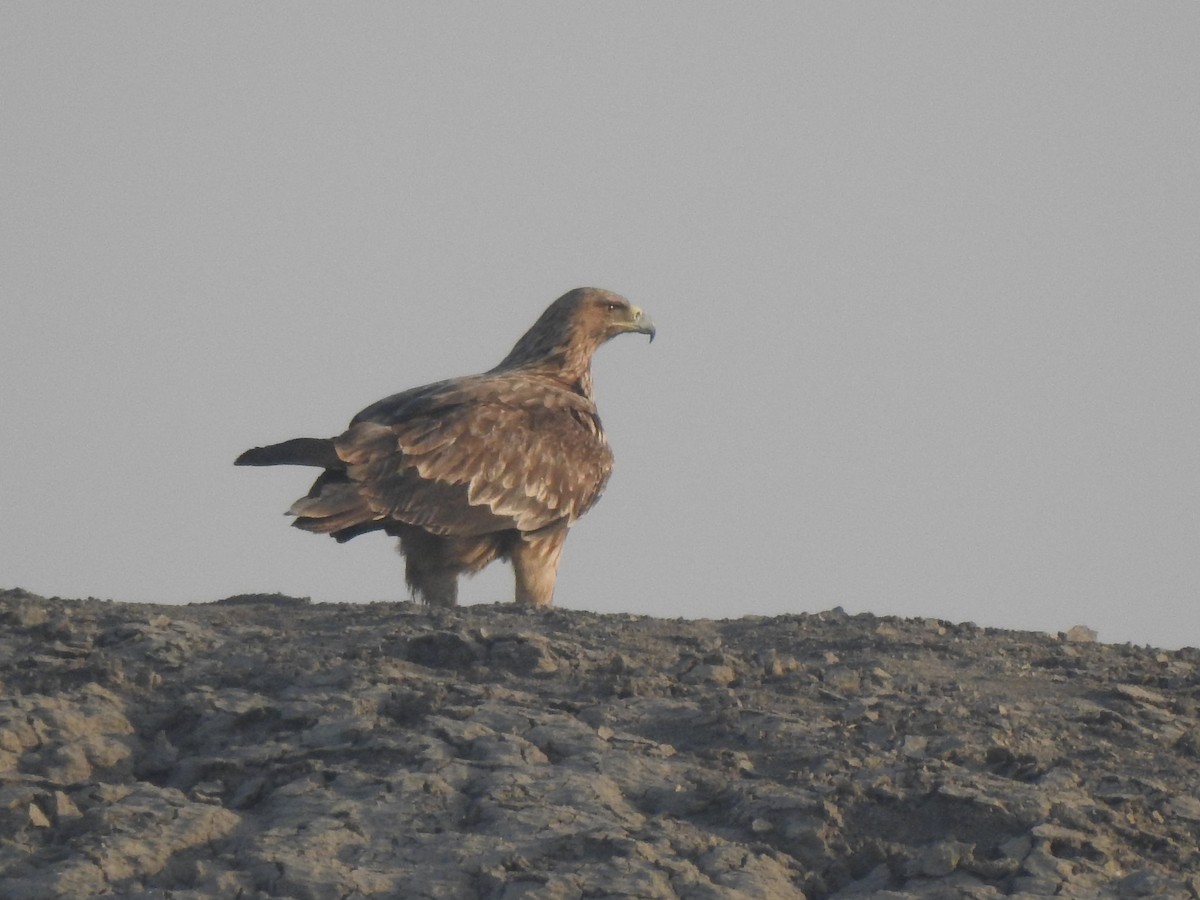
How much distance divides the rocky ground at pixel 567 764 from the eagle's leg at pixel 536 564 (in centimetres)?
262

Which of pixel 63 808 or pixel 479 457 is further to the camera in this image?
pixel 479 457

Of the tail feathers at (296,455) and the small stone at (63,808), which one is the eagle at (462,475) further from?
the small stone at (63,808)

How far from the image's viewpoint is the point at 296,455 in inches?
390

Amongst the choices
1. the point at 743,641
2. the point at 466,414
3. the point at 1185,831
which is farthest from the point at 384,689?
the point at 466,414

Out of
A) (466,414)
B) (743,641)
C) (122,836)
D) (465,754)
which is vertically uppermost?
(466,414)

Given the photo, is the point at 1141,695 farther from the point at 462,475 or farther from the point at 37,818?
the point at 462,475

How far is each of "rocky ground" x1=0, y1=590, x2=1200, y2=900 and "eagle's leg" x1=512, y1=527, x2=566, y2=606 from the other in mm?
2618

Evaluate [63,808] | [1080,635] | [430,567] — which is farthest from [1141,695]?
[430,567]

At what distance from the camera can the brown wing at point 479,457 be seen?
10203 mm

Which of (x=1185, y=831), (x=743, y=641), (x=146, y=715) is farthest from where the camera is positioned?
(x=743, y=641)

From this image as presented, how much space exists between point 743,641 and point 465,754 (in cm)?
216

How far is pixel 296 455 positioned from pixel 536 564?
175 cm

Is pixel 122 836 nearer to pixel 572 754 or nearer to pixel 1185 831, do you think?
pixel 572 754

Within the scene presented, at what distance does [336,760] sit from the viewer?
251 inches
